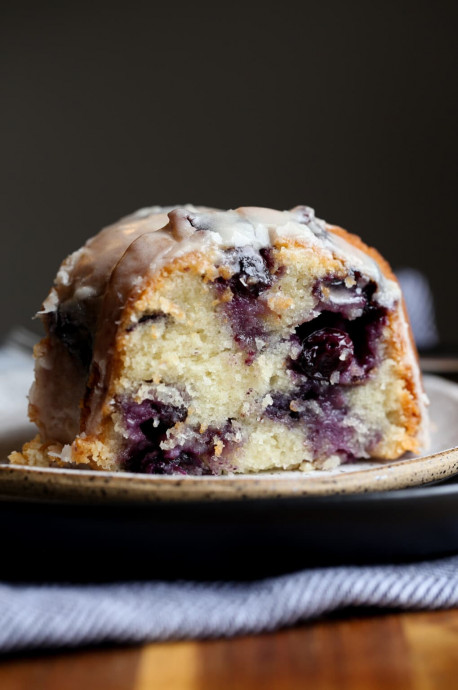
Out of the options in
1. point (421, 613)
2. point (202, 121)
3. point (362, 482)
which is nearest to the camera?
point (421, 613)

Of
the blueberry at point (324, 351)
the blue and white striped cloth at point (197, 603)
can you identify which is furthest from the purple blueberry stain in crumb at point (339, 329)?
the blue and white striped cloth at point (197, 603)

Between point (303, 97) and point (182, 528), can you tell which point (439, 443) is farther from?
point (303, 97)

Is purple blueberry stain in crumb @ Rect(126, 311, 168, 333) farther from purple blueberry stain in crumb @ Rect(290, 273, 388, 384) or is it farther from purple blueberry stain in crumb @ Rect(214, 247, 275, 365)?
purple blueberry stain in crumb @ Rect(290, 273, 388, 384)

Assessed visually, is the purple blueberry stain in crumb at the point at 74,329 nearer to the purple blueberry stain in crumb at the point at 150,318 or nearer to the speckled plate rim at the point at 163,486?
the purple blueberry stain in crumb at the point at 150,318

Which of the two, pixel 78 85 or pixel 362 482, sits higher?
pixel 78 85

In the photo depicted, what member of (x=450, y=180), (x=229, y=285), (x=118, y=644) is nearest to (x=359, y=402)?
(x=229, y=285)

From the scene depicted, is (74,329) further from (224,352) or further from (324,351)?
(324,351)

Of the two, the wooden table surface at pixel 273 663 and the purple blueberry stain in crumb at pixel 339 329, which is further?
the purple blueberry stain in crumb at pixel 339 329
